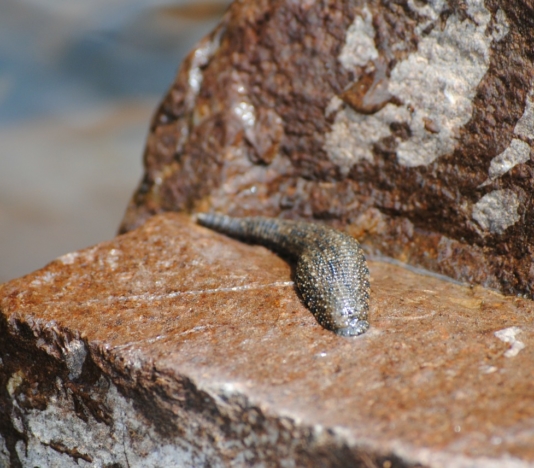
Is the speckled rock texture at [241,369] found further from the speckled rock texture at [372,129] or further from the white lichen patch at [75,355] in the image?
the speckled rock texture at [372,129]

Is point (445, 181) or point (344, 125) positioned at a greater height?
point (344, 125)

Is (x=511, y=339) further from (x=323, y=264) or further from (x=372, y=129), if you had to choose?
(x=372, y=129)

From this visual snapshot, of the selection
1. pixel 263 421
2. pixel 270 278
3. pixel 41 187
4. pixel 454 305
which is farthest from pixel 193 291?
pixel 41 187

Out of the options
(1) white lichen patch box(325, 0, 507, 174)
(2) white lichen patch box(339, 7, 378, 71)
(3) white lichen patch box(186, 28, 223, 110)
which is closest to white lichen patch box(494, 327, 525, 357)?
(1) white lichen patch box(325, 0, 507, 174)

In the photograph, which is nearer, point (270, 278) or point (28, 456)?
point (28, 456)

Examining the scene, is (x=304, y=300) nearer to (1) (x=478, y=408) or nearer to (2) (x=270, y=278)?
(2) (x=270, y=278)
